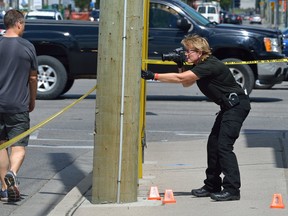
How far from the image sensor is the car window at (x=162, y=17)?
60.1ft

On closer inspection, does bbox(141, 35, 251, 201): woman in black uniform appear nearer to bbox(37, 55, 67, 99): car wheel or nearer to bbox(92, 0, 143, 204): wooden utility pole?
bbox(92, 0, 143, 204): wooden utility pole

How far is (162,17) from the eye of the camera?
18375mm

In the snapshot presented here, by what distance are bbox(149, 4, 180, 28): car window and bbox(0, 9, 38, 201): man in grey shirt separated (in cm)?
998

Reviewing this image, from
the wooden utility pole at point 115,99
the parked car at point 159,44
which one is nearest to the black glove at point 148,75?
the wooden utility pole at point 115,99

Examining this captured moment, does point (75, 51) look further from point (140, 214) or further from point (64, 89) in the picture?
point (140, 214)

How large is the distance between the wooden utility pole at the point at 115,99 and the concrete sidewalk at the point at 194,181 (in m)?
0.25

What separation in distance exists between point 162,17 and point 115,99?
35.0 feet

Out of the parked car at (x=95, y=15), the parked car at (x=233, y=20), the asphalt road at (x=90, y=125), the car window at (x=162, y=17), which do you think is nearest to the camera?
the asphalt road at (x=90, y=125)

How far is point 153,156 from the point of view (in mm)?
11375

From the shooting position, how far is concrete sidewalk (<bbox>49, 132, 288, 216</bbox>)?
Result: 7723mm

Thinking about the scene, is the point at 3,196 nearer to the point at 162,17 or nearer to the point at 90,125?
the point at 90,125

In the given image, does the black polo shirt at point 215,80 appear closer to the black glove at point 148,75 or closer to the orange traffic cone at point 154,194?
the black glove at point 148,75

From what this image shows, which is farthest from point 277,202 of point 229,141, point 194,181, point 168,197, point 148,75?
point 194,181

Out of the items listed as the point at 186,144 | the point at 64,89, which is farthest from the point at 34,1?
the point at 186,144
